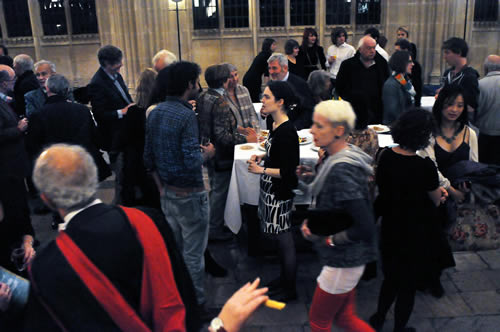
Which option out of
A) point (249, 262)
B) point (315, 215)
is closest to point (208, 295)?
point (249, 262)

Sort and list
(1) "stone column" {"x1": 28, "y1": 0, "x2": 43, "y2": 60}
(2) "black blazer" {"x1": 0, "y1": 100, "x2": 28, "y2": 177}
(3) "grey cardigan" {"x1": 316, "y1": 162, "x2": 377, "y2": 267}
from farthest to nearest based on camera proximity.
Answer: (1) "stone column" {"x1": 28, "y1": 0, "x2": 43, "y2": 60}
(2) "black blazer" {"x1": 0, "y1": 100, "x2": 28, "y2": 177}
(3) "grey cardigan" {"x1": 316, "y1": 162, "x2": 377, "y2": 267}

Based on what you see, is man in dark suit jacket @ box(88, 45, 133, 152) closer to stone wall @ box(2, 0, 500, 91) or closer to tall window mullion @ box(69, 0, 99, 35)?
stone wall @ box(2, 0, 500, 91)

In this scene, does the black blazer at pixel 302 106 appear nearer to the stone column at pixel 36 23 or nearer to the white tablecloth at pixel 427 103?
the white tablecloth at pixel 427 103

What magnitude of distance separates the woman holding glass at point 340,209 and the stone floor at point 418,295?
96 cm

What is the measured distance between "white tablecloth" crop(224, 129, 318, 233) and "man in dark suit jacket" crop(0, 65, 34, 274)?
1.85 meters

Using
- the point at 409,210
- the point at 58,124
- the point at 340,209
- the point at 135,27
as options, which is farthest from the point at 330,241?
the point at 135,27

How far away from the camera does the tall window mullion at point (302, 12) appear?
12.1 metres

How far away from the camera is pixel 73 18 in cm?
1245

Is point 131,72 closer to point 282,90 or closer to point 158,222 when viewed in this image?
point 282,90

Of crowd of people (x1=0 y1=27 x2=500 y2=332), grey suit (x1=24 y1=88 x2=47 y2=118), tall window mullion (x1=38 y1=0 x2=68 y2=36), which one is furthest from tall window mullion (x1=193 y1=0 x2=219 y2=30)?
grey suit (x1=24 y1=88 x2=47 y2=118)

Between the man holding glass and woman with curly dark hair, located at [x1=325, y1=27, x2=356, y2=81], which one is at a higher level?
woman with curly dark hair, located at [x1=325, y1=27, x2=356, y2=81]

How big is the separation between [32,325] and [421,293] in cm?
328

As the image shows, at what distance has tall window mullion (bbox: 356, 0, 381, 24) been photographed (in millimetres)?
12008

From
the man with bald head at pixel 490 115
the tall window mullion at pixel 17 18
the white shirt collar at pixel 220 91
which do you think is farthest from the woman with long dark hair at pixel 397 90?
the tall window mullion at pixel 17 18
